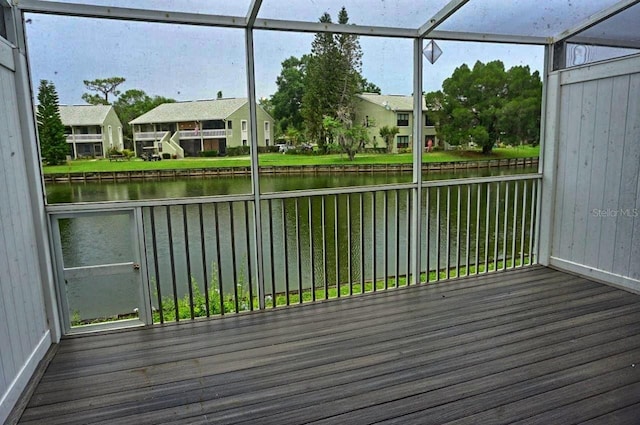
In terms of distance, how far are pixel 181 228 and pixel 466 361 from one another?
2169 millimetres

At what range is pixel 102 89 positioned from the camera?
2.65m

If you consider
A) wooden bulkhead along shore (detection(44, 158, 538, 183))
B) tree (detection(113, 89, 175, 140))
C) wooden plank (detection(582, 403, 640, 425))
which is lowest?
wooden plank (detection(582, 403, 640, 425))

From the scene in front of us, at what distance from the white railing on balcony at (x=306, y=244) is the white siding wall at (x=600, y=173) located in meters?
0.34

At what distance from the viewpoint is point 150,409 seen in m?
2.05

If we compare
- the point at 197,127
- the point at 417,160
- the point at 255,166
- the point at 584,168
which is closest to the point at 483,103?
the point at 417,160

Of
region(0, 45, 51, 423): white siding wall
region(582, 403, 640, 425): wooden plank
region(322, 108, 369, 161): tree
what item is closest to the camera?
region(582, 403, 640, 425): wooden plank

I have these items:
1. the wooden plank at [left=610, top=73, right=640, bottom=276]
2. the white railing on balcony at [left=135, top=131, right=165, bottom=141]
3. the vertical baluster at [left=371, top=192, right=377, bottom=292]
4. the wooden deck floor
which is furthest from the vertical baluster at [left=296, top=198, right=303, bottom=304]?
the wooden plank at [left=610, top=73, right=640, bottom=276]

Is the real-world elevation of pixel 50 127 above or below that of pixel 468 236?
above

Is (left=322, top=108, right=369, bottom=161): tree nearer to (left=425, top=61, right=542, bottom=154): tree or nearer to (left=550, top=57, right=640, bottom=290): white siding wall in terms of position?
(left=425, top=61, right=542, bottom=154): tree

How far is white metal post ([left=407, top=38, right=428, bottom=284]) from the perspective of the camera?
11.5 ft

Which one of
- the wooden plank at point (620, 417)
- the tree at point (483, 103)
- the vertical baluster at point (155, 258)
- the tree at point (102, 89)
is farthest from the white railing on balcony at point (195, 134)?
the wooden plank at point (620, 417)

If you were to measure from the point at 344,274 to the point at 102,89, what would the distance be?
2.48 m

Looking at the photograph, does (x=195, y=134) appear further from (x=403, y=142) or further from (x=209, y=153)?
(x=403, y=142)

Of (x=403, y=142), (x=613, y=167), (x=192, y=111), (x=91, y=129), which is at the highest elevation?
(x=192, y=111)
